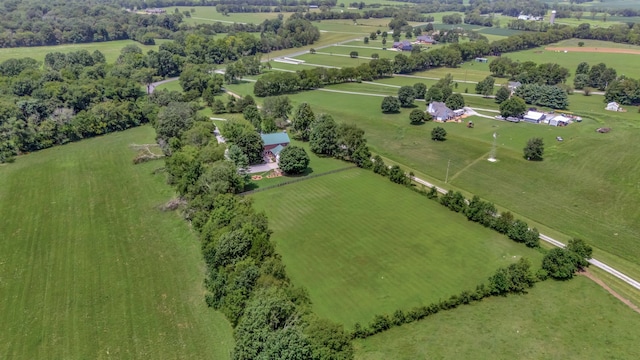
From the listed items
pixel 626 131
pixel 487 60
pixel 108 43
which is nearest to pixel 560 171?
pixel 626 131

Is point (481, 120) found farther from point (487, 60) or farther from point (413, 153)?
point (487, 60)

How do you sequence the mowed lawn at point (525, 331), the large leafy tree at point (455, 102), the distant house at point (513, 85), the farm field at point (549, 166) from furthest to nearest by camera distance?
the distant house at point (513, 85), the large leafy tree at point (455, 102), the farm field at point (549, 166), the mowed lawn at point (525, 331)

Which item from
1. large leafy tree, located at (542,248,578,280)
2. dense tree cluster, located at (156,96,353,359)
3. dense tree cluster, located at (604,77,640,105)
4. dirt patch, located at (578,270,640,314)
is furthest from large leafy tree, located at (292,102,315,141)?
dense tree cluster, located at (604,77,640,105)

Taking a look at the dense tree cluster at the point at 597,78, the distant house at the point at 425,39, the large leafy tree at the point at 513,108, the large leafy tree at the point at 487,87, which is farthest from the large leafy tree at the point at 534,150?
the distant house at the point at 425,39

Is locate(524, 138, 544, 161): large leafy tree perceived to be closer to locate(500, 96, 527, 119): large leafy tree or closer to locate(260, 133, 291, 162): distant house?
locate(500, 96, 527, 119): large leafy tree

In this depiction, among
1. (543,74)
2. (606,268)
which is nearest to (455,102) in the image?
(543,74)

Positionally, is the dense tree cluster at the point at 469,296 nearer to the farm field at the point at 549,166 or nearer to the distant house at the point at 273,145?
the farm field at the point at 549,166
